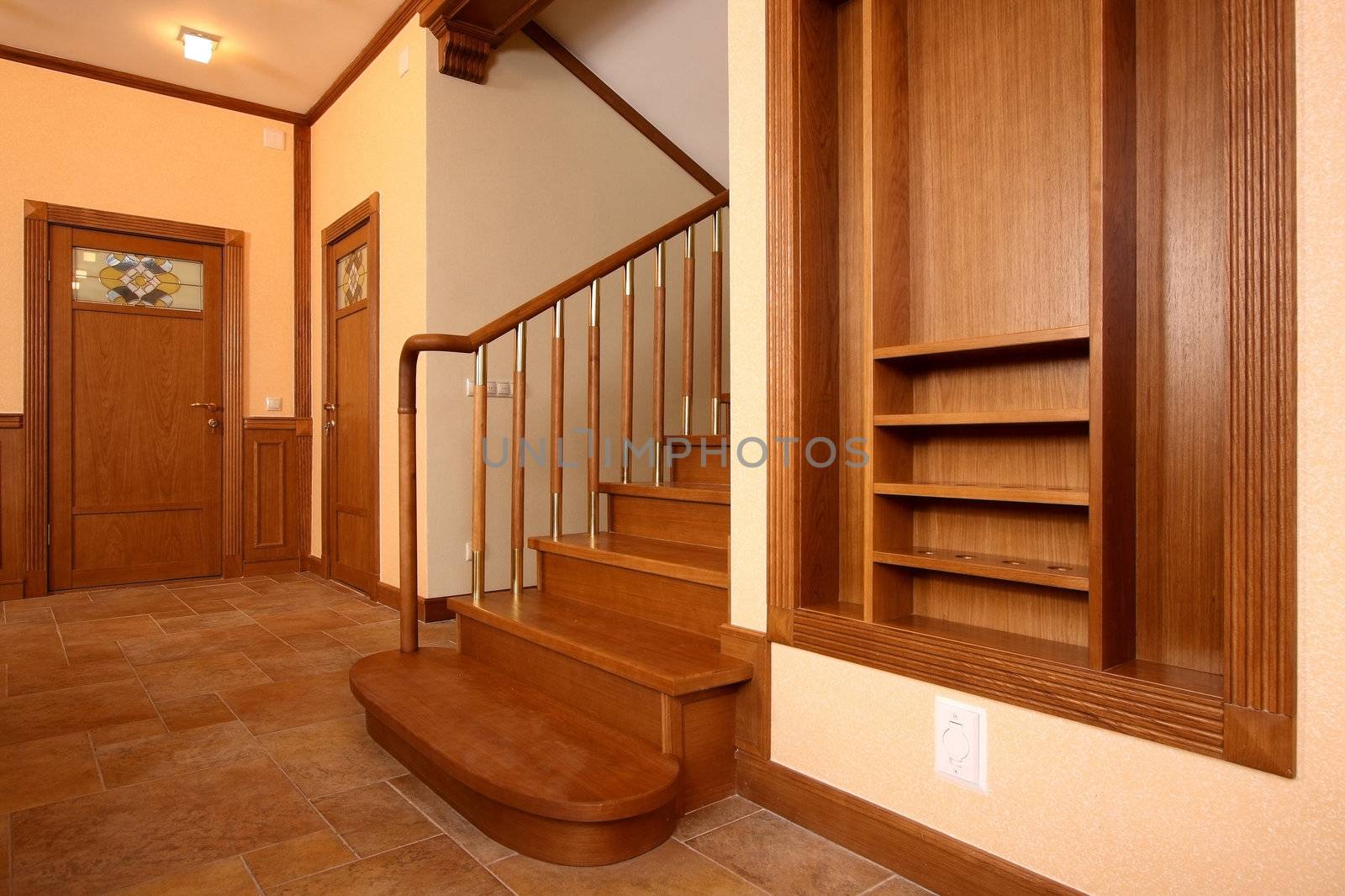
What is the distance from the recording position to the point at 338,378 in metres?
4.80

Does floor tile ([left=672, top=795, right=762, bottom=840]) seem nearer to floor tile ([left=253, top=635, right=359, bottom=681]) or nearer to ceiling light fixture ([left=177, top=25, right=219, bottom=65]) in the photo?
floor tile ([left=253, top=635, right=359, bottom=681])

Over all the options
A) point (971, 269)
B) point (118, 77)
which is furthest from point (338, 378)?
point (971, 269)

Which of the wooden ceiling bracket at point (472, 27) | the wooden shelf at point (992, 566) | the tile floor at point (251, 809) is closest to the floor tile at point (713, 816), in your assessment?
the tile floor at point (251, 809)

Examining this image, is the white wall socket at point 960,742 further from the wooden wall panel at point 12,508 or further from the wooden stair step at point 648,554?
the wooden wall panel at point 12,508

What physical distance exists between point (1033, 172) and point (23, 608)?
4812mm

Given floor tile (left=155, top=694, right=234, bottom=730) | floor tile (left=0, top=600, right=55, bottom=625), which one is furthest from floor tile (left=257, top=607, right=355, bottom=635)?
floor tile (left=0, top=600, right=55, bottom=625)

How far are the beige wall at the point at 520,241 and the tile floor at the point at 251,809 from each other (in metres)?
1.00

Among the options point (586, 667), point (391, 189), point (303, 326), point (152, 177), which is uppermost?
point (152, 177)

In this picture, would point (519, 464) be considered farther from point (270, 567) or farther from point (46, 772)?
point (270, 567)

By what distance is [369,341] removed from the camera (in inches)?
168

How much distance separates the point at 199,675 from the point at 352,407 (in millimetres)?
2004

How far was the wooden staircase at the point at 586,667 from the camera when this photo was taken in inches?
64.6

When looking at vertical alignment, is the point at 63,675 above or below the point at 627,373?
below

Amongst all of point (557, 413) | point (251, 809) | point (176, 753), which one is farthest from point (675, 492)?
point (176, 753)
